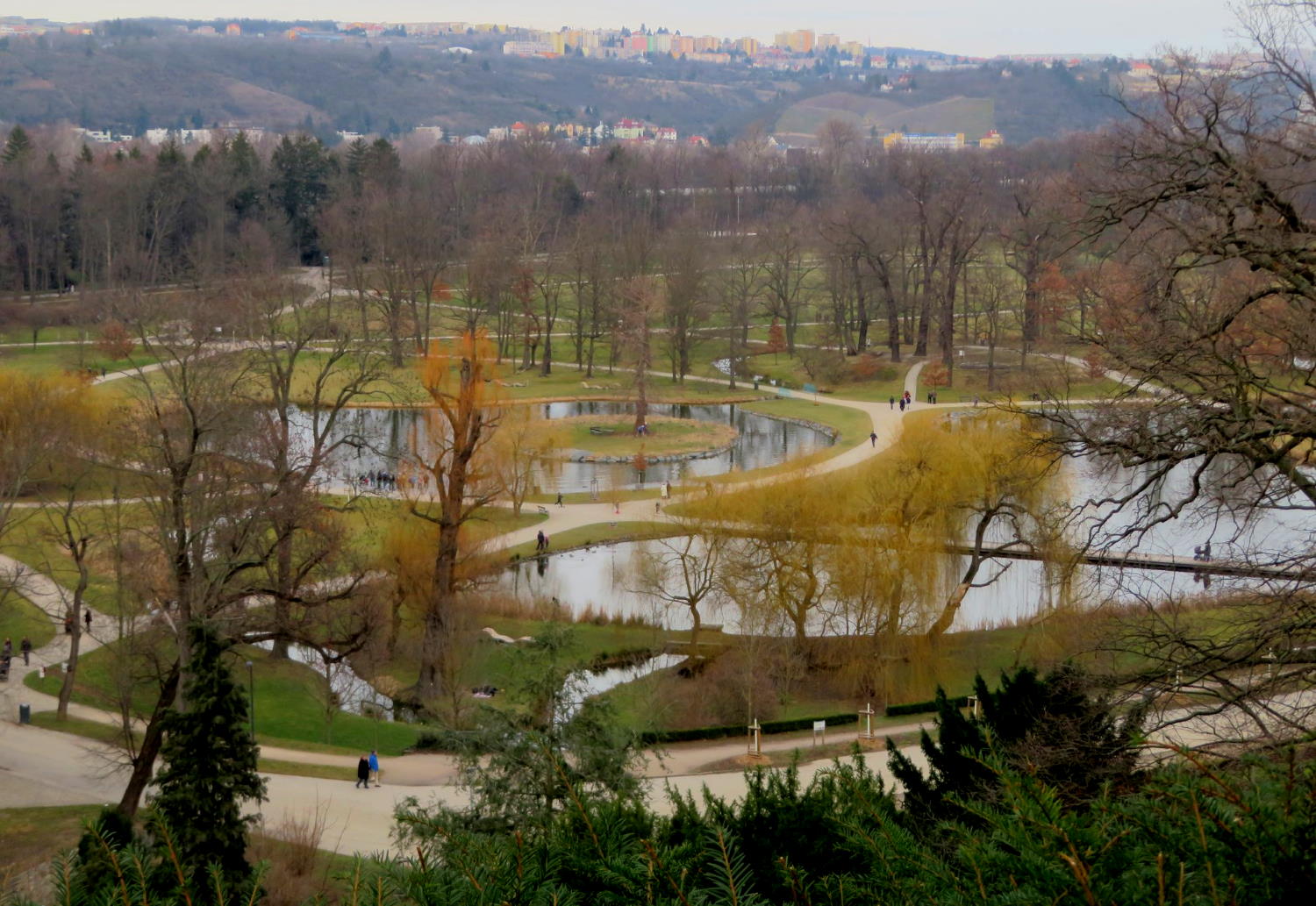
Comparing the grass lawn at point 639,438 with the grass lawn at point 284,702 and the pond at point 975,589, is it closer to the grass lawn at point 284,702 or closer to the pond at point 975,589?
the pond at point 975,589

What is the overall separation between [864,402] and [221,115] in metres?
160

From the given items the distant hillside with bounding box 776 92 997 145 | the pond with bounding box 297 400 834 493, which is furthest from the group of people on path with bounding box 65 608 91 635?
the distant hillside with bounding box 776 92 997 145

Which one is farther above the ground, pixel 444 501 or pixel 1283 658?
pixel 1283 658

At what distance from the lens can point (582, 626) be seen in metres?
27.1

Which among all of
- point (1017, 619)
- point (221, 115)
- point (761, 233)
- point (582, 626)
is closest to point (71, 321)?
point (761, 233)

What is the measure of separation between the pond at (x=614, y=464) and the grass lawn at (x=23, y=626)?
30.1 ft

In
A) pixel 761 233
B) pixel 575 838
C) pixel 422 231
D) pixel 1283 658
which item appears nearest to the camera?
pixel 575 838

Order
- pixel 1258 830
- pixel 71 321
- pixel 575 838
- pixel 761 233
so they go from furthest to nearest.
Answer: pixel 761 233
pixel 71 321
pixel 575 838
pixel 1258 830

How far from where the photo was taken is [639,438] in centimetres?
4569

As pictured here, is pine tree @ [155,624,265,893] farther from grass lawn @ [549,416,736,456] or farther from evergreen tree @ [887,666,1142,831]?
grass lawn @ [549,416,736,456]

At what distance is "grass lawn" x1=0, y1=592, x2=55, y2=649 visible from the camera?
25453mm

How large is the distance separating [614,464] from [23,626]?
19.8 metres

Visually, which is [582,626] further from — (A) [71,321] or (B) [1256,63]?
(A) [71,321]

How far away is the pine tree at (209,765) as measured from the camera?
13.1 m
